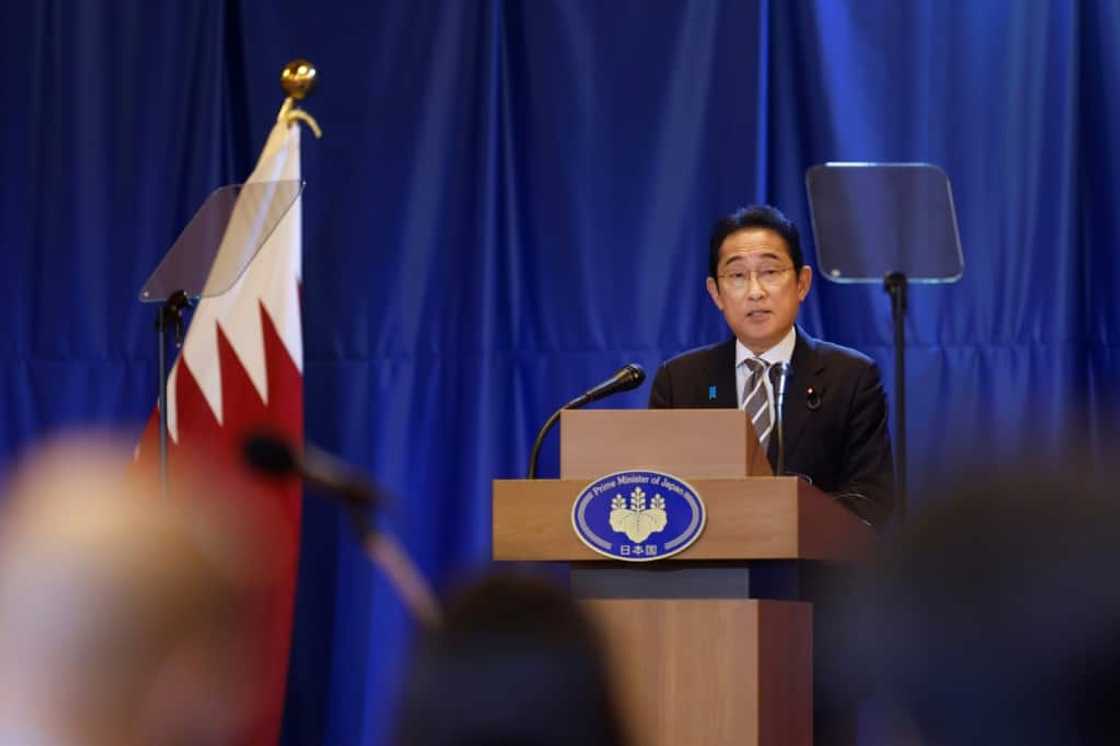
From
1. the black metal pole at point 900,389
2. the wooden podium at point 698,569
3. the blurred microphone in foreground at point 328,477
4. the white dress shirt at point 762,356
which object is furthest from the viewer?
the white dress shirt at point 762,356

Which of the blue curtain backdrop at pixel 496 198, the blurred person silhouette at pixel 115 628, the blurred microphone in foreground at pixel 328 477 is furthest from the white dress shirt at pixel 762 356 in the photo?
the blurred person silhouette at pixel 115 628

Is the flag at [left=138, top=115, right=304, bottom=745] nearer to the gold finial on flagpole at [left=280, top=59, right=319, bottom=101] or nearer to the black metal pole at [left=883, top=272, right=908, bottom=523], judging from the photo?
the gold finial on flagpole at [left=280, top=59, right=319, bottom=101]

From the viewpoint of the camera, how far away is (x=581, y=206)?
17.7ft

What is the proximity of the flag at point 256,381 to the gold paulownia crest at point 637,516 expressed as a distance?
6.28 ft

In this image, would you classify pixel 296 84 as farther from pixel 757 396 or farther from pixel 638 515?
pixel 638 515

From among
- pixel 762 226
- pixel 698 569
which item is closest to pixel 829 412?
pixel 762 226

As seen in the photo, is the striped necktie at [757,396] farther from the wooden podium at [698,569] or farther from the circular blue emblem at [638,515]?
the circular blue emblem at [638,515]

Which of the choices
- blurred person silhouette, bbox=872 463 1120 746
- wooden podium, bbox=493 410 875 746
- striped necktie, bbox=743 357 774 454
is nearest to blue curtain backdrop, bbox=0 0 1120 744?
striped necktie, bbox=743 357 774 454

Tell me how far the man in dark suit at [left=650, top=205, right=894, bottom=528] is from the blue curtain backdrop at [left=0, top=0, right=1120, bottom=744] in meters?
0.77

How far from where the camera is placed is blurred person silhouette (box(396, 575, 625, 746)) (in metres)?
0.89

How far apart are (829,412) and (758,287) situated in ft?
1.24

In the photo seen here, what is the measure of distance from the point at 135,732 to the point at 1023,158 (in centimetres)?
451

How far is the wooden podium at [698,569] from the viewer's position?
2.96 m

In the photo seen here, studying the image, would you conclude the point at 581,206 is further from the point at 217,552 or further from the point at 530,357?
the point at 217,552
